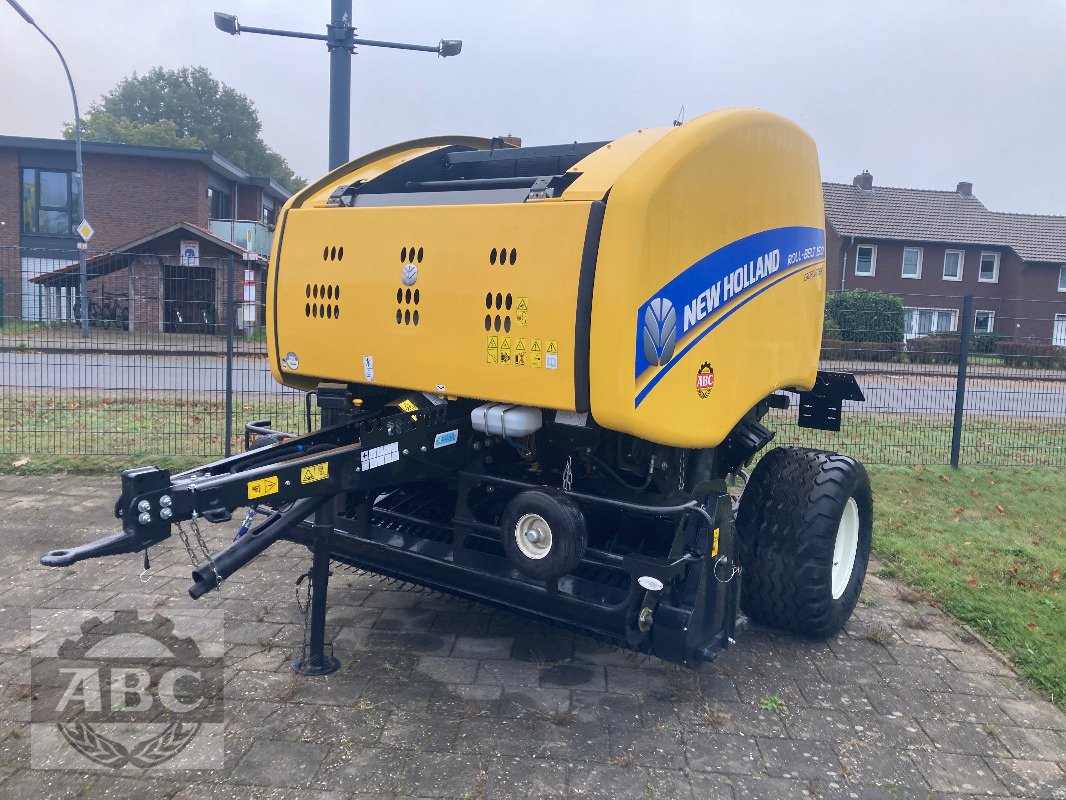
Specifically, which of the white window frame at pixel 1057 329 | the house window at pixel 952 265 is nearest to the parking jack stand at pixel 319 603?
the white window frame at pixel 1057 329

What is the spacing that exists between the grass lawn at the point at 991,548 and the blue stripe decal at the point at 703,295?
2.32 meters

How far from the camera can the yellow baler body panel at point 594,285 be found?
10.5ft

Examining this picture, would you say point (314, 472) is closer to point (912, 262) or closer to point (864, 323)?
point (864, 323)

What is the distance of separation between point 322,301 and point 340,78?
4303 millimetres

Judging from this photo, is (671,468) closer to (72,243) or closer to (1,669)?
(1,669)

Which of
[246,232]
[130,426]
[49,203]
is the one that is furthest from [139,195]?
[130,426]

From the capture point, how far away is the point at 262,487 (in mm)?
3188

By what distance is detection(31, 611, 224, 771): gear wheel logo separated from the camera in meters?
3.12

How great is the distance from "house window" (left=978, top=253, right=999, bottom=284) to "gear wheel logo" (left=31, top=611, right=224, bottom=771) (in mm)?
40224

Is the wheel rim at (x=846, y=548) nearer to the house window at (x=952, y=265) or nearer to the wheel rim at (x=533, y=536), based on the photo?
the wheel rim at (x=533, y=536)

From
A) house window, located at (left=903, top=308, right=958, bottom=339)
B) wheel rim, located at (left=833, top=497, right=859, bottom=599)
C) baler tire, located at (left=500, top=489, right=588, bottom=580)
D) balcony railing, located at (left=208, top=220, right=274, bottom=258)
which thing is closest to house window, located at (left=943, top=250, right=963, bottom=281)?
balcony railing, located at (left=208, top=220, right=274, bottom=258)

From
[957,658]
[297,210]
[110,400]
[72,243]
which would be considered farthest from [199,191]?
[957,658]

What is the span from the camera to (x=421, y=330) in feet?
12.3

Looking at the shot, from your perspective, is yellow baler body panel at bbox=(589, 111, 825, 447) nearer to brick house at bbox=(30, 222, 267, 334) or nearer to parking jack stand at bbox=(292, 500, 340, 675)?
parking jack stand at bbox=(292, 500, 340, 675)
